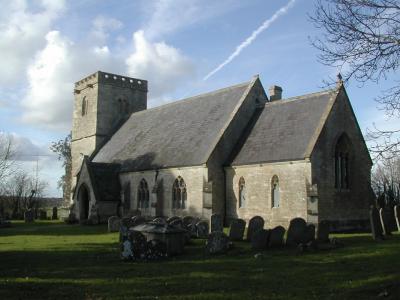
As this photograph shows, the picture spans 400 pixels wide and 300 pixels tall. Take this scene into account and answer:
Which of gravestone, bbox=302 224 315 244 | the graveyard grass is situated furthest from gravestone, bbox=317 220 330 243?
the graveyard grass

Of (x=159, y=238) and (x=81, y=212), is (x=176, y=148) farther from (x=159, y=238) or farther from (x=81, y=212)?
(x=159, y=238)

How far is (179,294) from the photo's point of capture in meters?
10.5

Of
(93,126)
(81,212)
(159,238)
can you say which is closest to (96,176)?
(81,212)

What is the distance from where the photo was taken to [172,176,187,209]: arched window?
32.2 metres

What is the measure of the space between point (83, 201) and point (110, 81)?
583 inches

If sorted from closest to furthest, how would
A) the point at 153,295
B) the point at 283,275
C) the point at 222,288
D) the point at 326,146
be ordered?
1. the point at 153,295
2. the point at 222,288
3. the point at 283,275
4. the point at 326,146

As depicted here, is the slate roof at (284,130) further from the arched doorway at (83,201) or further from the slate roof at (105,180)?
the arched doorway at (83,201)

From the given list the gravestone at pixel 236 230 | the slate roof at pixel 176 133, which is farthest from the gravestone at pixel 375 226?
the slate roof at pixel 176 133

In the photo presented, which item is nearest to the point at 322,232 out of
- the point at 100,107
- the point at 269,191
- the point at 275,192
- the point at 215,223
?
the point at 215,223

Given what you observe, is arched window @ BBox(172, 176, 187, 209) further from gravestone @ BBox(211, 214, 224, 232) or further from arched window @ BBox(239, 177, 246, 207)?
gravestone @ BBox(211, 214, 224, 232)

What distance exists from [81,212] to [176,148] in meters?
10.6

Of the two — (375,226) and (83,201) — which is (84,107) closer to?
(83,201)

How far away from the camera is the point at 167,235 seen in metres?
17.1

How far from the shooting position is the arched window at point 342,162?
28.2 metres
